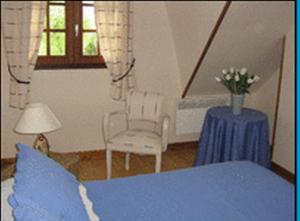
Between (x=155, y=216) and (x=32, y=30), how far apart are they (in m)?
2.55

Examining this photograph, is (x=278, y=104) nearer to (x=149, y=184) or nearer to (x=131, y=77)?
(x=131, y=77)

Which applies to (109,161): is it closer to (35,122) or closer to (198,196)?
(35,122)

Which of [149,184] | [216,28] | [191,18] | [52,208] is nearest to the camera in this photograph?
[52,208]

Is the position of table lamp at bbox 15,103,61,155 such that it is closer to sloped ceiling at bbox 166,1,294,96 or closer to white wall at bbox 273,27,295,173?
sloped ceiling at bbox 166,1,294,96

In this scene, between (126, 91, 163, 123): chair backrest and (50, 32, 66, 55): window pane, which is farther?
(50, 32, 66, 55): window pane

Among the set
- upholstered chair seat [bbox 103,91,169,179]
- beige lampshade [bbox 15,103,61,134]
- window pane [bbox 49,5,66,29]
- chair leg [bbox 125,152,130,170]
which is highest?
window pane [bbox 49,5,66,29]

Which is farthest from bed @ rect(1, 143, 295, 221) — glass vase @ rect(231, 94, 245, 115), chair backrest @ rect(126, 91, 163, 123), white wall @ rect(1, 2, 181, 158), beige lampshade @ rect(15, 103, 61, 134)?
white wall @ rect(1, 2, 181, 158)

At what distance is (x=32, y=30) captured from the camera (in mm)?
3832

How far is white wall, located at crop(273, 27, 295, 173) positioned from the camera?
3.94 metres

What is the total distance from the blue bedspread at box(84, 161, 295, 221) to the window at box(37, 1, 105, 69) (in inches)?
82.2

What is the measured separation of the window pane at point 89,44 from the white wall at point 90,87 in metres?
0.20

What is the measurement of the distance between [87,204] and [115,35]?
95.6 inches

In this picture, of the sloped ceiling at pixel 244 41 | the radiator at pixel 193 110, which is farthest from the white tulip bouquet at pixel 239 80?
the radiator at pixel 193 110

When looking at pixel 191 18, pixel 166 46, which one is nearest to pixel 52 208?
pixel 191 18
